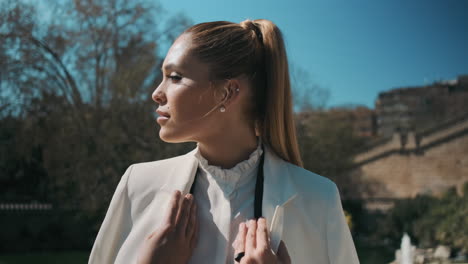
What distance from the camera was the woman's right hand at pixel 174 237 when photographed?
1.31m

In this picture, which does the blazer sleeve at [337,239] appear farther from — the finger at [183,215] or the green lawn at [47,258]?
the green lawn at [47,258]

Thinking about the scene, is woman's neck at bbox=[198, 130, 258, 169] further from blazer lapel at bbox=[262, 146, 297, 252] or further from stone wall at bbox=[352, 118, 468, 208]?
stone wall at bbox=[352, 118, 468, 208]

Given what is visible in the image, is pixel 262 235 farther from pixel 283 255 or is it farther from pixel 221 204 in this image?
pixel 221 204

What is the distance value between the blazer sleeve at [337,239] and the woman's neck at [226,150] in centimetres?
34

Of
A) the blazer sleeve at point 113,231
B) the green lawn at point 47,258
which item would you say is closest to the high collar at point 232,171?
the blazer sleeve at point 113,231

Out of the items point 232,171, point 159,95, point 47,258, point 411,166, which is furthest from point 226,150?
point 411,166

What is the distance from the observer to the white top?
1.41 metres

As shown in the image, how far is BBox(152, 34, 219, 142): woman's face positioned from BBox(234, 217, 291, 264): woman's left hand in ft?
1.13

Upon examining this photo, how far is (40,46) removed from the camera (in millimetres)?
14844

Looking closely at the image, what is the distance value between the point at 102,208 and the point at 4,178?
4281 mm

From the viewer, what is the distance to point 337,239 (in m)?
1.45

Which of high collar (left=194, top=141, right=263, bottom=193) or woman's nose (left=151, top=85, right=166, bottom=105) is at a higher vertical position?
woman's nose (left=151, top=85, right=166, bottom=105)

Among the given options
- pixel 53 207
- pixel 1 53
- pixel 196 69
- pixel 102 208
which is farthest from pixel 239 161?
pixel 53 207

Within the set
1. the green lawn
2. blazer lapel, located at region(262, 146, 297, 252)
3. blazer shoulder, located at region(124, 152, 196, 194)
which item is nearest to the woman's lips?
blazer shoulder, located at region(124, 152, 196, 194)
